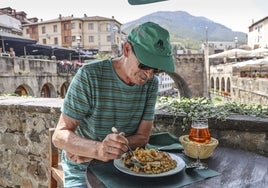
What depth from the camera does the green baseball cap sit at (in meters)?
1.53

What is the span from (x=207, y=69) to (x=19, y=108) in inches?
1259

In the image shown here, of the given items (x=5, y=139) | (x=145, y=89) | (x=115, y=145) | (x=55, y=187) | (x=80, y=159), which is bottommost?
(x=55, y=187)

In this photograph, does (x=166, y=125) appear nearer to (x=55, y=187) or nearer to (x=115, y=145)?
(x=55, y=187)

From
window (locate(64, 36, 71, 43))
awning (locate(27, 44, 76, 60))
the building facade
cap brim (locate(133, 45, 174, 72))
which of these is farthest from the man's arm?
window (locate(64, 36, 71, 43))

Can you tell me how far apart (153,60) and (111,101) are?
380mm

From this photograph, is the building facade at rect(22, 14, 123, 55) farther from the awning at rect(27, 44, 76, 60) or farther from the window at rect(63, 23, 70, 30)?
the awning at rect(27, 44, 76, 60)

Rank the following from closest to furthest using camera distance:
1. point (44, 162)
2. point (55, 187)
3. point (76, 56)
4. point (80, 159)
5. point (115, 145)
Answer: point (115, 145) < point (80, 159) < point (55, 187) < point (44, 162) < point (76, 56)

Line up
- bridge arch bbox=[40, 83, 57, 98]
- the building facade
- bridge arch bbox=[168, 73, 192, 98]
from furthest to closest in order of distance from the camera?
the building facade → bridge arch bbox=[168, 73, 192, 98] → bridge arch bbox=[40, 83, 57, 98]

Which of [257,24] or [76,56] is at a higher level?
[257,24]

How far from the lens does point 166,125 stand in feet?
8.64

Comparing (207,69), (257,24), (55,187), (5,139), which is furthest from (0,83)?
(257,24)

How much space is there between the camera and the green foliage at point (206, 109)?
2.48 m

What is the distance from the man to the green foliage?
69cm

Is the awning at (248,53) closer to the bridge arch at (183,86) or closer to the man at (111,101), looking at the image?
the bridge arch at (183,86)
